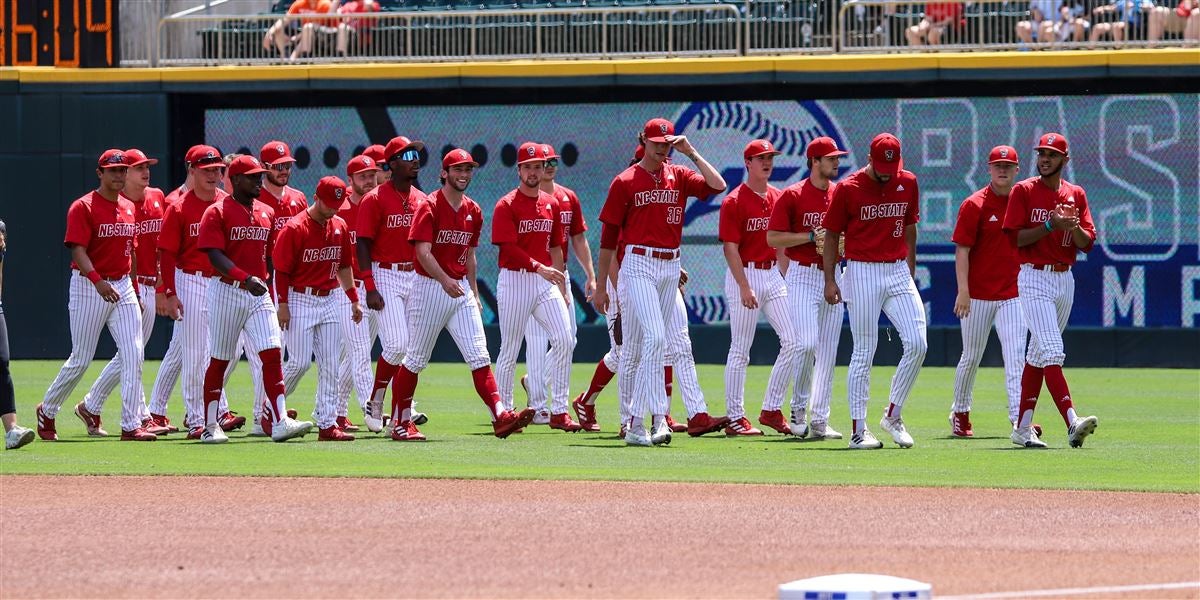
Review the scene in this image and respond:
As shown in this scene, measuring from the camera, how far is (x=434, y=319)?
12930mm

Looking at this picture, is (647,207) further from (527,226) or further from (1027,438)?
(1027,438)

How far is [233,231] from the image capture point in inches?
492

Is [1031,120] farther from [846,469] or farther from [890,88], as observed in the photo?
[846,469]

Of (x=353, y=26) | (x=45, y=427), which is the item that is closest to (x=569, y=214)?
(x=45, y=427)

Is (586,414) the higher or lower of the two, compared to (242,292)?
lower

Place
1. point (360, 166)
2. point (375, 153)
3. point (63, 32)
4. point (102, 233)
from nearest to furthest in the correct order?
point (102, 233), point (360, 166), point (375, 153), point (63, 32)

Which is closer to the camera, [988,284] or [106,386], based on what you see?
[988,284]

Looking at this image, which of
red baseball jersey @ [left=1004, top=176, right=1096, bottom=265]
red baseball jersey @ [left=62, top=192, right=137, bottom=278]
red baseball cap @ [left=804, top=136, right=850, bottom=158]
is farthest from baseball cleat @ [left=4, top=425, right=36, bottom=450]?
red baseball jersey @ [left=1004, top=176, right=1096, bottom=265]

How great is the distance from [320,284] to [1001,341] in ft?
15.3

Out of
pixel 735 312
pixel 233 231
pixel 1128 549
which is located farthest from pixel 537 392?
pixel 1128 549

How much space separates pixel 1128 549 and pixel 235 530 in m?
3.93

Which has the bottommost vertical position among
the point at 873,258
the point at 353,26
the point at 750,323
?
the point at 750,323

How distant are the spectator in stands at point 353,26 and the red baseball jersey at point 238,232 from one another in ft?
38.1

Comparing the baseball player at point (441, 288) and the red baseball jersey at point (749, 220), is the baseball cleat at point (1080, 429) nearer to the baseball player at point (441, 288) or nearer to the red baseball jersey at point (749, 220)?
the red baseball jersey at point (749, 220)
